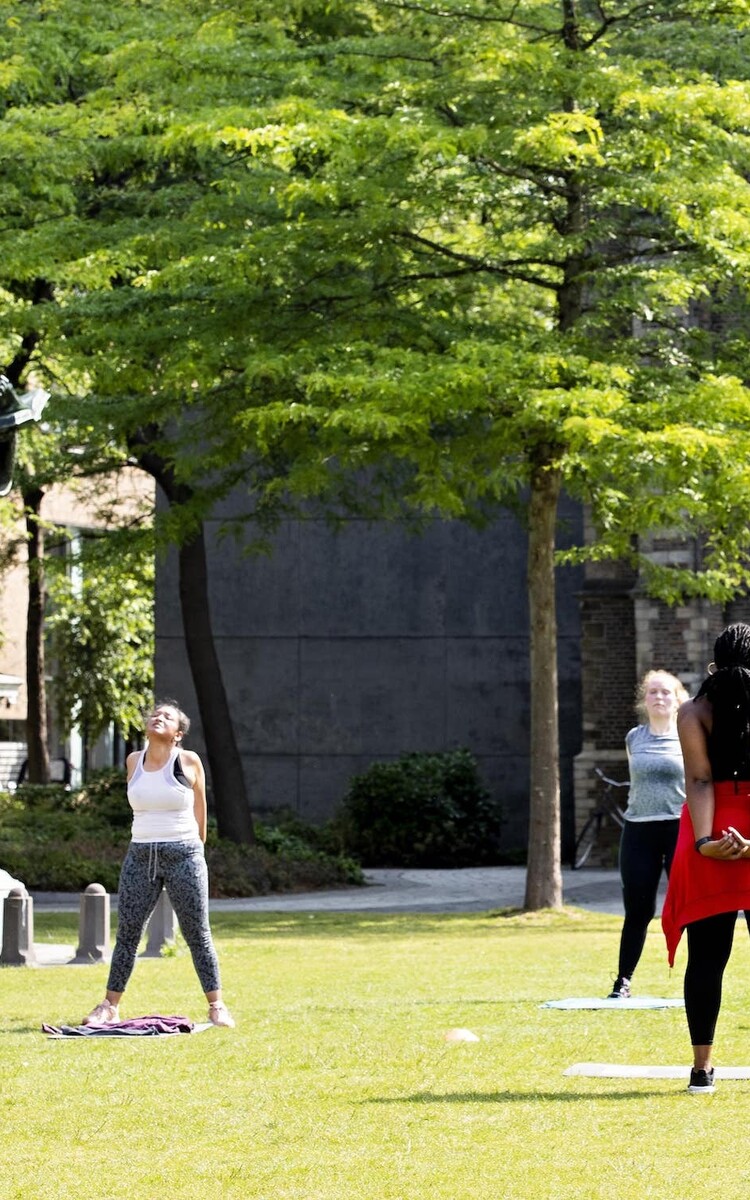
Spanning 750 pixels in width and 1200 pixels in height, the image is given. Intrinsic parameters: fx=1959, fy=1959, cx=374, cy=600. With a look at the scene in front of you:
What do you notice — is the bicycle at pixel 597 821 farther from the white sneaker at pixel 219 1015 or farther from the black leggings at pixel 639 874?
the white sneaker at pixel 219 1015

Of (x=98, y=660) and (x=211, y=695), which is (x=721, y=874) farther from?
(x=98, y=660)

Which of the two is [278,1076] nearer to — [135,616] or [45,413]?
[45,413]

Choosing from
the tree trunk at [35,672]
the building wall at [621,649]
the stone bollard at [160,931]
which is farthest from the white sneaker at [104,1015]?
the tree trunk at [35,672]

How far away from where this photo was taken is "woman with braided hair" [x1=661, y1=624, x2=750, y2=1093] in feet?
24.2

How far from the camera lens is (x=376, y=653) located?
3067 centimetres

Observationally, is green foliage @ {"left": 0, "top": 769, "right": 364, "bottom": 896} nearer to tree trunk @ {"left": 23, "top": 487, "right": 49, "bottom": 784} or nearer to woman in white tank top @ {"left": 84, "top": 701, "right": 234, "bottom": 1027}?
tree trunk @ {"left": 23, "top": 487, "right": 49, "bottom": 784}

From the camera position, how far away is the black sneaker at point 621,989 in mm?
10680

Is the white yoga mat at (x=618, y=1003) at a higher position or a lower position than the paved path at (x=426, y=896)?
higher

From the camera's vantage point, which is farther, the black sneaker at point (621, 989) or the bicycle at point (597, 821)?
the bicycle at point (597, 821)

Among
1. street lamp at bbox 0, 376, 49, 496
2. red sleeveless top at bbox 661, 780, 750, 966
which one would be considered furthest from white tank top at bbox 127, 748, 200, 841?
red sleeveless top at bbox 661, 780, 750, 966

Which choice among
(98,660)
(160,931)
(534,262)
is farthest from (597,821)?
(98,660)

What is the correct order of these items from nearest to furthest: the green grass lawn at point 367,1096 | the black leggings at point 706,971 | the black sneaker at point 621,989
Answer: the green grass lawn at point 367,1096 → the black leggings at point 706,971 → the black sneaker at point 621,989

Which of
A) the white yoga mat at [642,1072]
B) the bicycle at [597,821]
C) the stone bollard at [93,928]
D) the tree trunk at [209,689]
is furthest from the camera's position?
the bicycle at [597,821]

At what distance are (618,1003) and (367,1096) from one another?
3.17m
